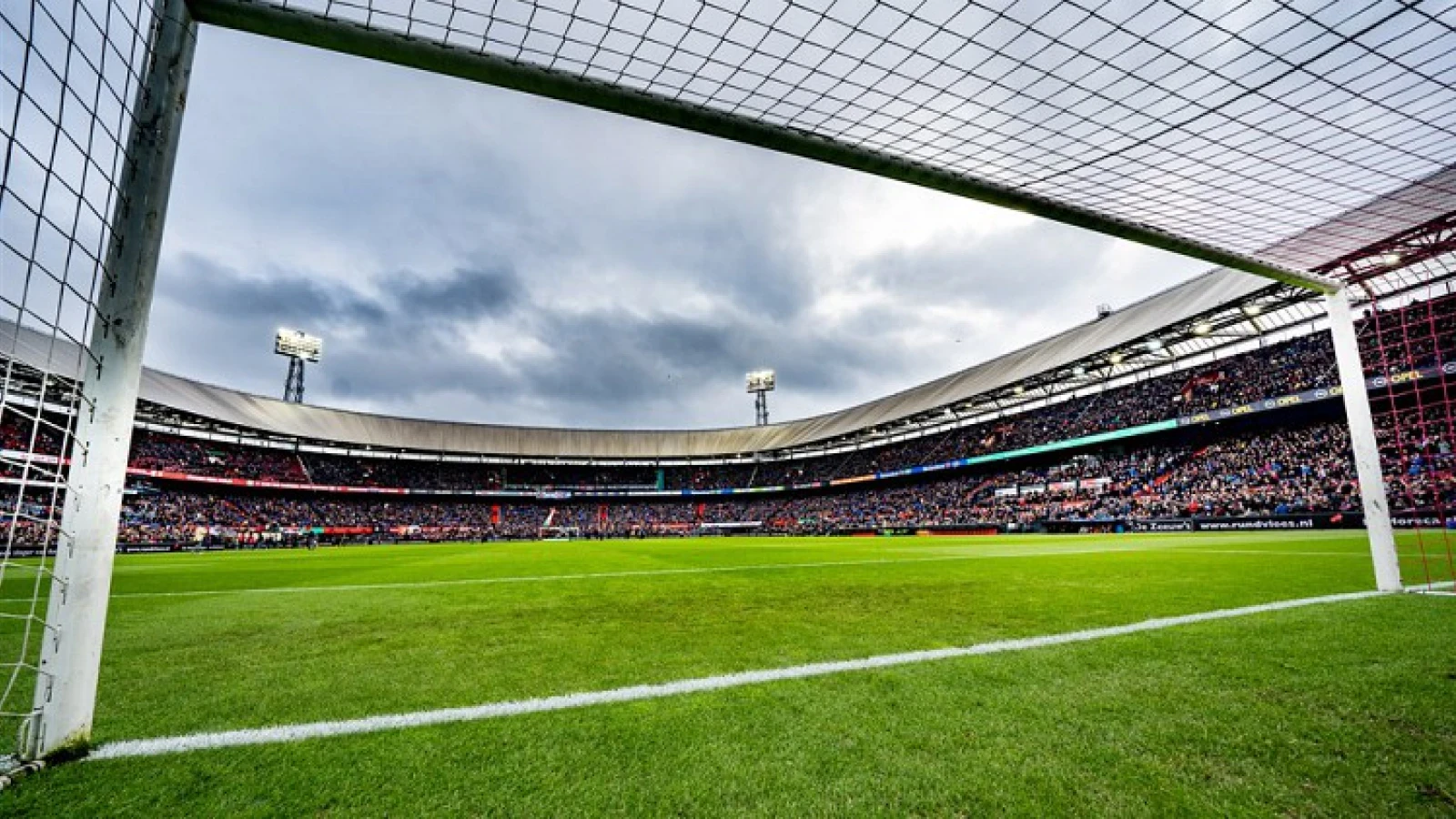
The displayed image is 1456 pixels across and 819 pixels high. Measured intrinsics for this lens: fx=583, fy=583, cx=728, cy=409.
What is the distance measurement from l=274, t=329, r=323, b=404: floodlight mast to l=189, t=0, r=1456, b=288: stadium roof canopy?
5481 centimetres

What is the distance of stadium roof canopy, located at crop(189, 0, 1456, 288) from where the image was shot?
2.97 meters

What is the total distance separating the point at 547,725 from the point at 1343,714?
2.87 metres

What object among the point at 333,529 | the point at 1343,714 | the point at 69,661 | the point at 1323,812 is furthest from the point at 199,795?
the point at 333,529

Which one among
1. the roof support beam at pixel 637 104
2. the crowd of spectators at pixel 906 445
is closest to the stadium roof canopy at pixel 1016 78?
the roof support beam at pixel 637 104

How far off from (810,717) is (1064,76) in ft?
13.0

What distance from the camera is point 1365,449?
496cm

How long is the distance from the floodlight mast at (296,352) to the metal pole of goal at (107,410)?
54.6 meters

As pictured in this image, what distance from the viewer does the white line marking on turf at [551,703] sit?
212cm

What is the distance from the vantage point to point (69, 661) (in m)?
2.06

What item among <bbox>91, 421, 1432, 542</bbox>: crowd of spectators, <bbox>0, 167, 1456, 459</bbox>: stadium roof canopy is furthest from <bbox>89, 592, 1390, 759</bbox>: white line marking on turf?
<bbox>91, 421, 1432, 542</bbox>: crowd of spectators

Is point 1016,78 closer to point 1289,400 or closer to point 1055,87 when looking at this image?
point 1055,87

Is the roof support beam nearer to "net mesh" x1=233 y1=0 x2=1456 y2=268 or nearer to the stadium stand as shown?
"net mesh" x1=233 y1=0 x2=1456 y2=268

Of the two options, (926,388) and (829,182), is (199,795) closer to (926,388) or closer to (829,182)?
(829,182)

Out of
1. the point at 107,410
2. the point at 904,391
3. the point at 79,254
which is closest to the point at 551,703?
the point at 107,410
